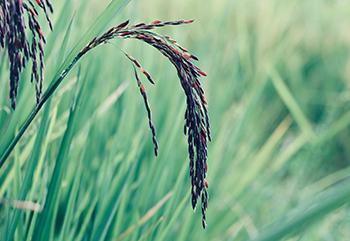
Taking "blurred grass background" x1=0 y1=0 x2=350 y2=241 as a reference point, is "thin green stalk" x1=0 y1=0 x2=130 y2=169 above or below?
above

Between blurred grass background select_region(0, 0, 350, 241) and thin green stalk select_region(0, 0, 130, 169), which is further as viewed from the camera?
blurred grass background select_region(0, 0, 350, 241)

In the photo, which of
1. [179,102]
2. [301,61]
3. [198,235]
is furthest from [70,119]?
[301,61]

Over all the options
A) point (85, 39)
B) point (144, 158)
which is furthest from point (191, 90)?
point (144, 158)

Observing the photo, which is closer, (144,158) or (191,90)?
(191,90)

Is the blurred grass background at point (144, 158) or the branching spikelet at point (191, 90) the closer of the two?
the branching spikelet at point (191, 90)

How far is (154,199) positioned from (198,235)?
129 mm

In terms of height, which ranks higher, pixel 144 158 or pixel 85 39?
pixel 85 39

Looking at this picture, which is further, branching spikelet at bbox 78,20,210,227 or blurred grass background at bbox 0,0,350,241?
blurred grass background at bbox 0,0,350,241

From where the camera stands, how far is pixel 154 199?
1222 millimetres

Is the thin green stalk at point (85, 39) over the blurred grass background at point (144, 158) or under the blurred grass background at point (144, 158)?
Answer: over

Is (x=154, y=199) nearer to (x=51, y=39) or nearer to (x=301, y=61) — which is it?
(x=51, y=39)

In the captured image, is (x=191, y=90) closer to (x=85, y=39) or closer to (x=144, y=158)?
(x=85, y=39)

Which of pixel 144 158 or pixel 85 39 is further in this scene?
pixel 144 158

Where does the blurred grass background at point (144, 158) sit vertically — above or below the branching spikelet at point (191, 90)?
below
